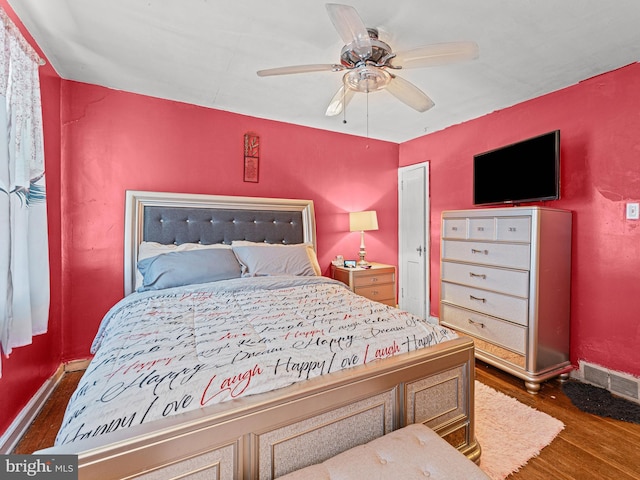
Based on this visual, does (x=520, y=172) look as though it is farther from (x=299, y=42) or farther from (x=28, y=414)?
(x=28, y=414)

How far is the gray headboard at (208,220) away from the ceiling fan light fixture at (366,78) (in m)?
1.60

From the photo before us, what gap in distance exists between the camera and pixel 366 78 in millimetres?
1931

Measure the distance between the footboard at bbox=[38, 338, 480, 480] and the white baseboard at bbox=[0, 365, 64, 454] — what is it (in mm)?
1448

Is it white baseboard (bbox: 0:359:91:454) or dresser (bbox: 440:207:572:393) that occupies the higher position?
dresser (bbox: 440:207:572:393)

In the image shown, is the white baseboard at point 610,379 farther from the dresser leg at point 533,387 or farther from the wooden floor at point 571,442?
the dresser leg at point 533,387

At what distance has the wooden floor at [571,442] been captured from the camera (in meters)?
1.57

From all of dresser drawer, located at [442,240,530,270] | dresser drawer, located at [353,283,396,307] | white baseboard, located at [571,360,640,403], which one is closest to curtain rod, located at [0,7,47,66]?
dresser drawer, located at [353,283,396,307]

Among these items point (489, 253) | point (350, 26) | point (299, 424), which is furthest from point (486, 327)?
point (350, 26)

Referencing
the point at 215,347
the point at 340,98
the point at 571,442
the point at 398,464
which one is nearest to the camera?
the point at 398,464

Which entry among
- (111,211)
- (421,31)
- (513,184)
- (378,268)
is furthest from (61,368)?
(513,184)

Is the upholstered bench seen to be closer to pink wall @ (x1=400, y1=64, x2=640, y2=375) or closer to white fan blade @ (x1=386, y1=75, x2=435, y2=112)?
white fan blade @ (x1=386, y1=75, x2=435, y2=112)

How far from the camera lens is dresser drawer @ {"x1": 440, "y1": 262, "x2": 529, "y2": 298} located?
2.39 metres

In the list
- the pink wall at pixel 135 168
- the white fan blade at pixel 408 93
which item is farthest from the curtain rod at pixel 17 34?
the white fan blade at pixel 408 93

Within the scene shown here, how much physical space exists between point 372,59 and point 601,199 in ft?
6.92
